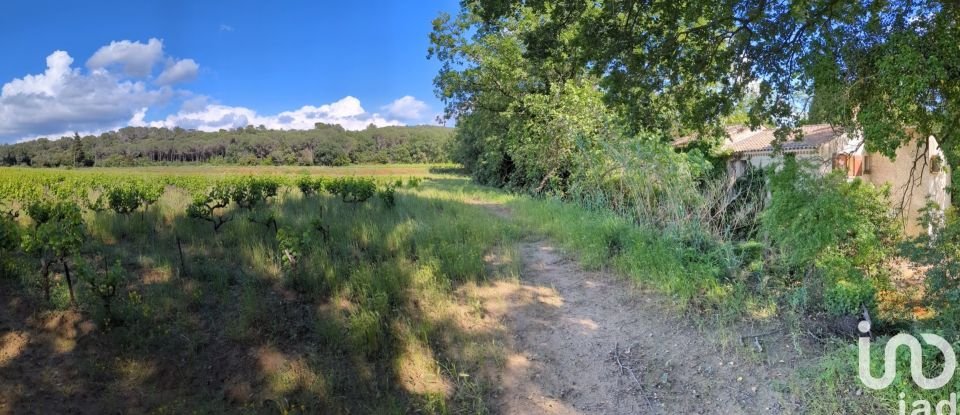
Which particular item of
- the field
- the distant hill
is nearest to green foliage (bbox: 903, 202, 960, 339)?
A: the field

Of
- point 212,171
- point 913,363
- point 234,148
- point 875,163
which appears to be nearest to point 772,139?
point 875,163

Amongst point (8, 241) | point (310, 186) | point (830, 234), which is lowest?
point (830, 234)

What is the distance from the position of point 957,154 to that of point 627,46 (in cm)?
373

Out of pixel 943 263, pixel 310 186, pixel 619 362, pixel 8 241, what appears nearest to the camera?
pixel 943 263

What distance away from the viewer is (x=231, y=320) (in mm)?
4508

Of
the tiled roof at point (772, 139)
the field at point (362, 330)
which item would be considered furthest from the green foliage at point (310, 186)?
the tiled roof at point (772, 139)

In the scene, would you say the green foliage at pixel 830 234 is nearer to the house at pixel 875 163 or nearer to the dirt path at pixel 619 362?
the dirt path at pixel 619 362

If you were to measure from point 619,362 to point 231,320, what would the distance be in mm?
3642

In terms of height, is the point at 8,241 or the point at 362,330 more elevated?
the point at 8,241

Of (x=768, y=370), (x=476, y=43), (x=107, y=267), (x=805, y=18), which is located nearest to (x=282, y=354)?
(x=107, y=267)

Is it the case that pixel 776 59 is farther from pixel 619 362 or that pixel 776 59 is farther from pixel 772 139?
pixel 772 139

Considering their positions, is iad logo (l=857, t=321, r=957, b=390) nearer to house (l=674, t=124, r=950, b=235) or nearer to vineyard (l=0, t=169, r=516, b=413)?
vineyard (l=0, t=169, r=516, b=413)

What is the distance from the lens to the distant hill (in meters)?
36.7

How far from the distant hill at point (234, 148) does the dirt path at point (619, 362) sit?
42835mm
